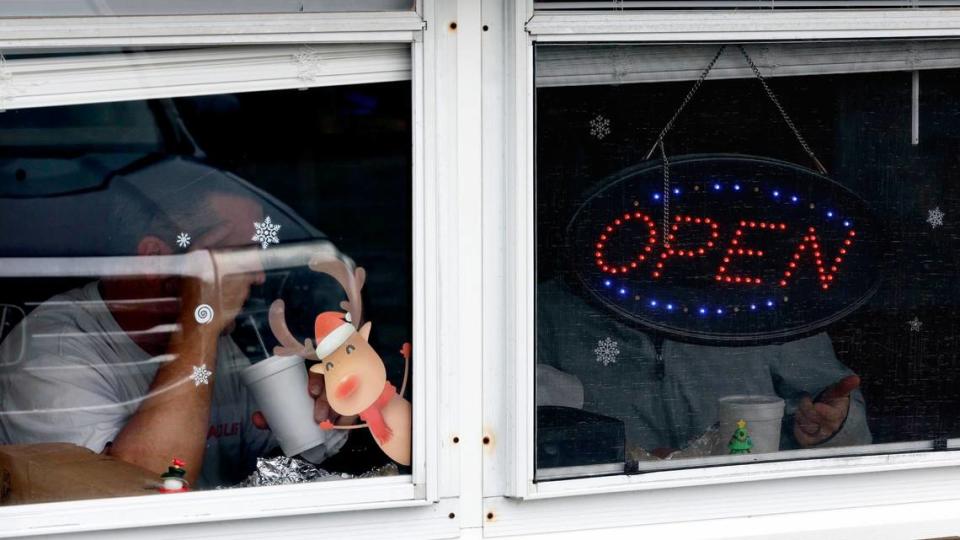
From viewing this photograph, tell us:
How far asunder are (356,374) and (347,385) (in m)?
0.03

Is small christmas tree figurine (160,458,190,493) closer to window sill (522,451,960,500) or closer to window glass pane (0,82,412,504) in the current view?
window glass pane (0,82,412,504)

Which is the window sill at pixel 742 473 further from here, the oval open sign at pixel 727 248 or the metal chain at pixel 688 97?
the metal chain at pixel 688 97

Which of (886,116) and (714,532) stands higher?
(886,116)

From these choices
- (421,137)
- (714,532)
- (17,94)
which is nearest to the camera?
(17,94)

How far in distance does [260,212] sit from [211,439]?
465mm

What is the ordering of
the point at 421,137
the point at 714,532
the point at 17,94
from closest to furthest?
1. the point at 17,94
2. the point at 421,137
3. the point at 714,532

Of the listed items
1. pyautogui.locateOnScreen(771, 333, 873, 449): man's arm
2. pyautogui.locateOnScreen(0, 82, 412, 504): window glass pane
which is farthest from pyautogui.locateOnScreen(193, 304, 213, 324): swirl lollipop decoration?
pyautogui.locateOnScreen(771, 333, 873, 449): man's arm

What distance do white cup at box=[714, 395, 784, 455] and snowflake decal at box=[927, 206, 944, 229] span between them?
0.56 metres

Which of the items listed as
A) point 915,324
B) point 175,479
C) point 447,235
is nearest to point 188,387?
point 175,479

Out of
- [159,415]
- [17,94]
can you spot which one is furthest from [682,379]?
[17,94]

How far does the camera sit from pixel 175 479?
2340 millimetres

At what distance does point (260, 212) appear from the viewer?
2387 mm

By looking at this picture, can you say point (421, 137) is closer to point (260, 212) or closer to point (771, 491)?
point (260, 212)

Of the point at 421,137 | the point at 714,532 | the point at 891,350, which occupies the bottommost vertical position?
the point at 714,532
